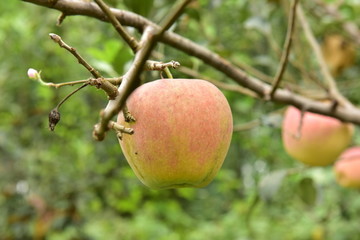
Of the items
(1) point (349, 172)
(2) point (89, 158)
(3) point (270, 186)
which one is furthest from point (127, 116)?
(2) point (89, 158)

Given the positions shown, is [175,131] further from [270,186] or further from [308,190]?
[308,190]

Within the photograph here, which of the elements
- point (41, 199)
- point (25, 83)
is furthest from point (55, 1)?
point (25, 83)

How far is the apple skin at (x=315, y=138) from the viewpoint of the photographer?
49.0 inches

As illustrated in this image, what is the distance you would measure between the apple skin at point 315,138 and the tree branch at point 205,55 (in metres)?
0.13

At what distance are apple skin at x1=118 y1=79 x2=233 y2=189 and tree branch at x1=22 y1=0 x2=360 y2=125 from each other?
9 centimetres

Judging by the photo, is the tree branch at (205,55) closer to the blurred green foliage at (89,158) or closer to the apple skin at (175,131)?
the apple skin at (175,131)

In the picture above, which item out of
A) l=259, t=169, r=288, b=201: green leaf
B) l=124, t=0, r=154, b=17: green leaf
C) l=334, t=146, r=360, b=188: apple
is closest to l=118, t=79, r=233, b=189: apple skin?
l=124, t=0, r=154, b=17: green leaf

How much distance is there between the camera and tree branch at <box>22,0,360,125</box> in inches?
26.4

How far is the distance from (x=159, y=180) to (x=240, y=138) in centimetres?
190

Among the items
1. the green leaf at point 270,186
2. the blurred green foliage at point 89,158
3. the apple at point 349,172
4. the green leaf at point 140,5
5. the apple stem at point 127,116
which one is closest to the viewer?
the apple stem at point 127,116

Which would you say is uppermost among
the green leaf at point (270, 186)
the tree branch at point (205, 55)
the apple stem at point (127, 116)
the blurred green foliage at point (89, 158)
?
the apple stem at point (127, 116)

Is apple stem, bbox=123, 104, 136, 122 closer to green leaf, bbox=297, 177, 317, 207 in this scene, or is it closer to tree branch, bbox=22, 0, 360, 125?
tree branch, bbox=22, 0, 360, 125

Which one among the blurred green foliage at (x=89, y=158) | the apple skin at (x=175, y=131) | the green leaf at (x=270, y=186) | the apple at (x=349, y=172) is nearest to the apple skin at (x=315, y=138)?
the green leaf at (x=270, y=186)

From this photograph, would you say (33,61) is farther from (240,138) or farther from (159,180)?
(159,180)
